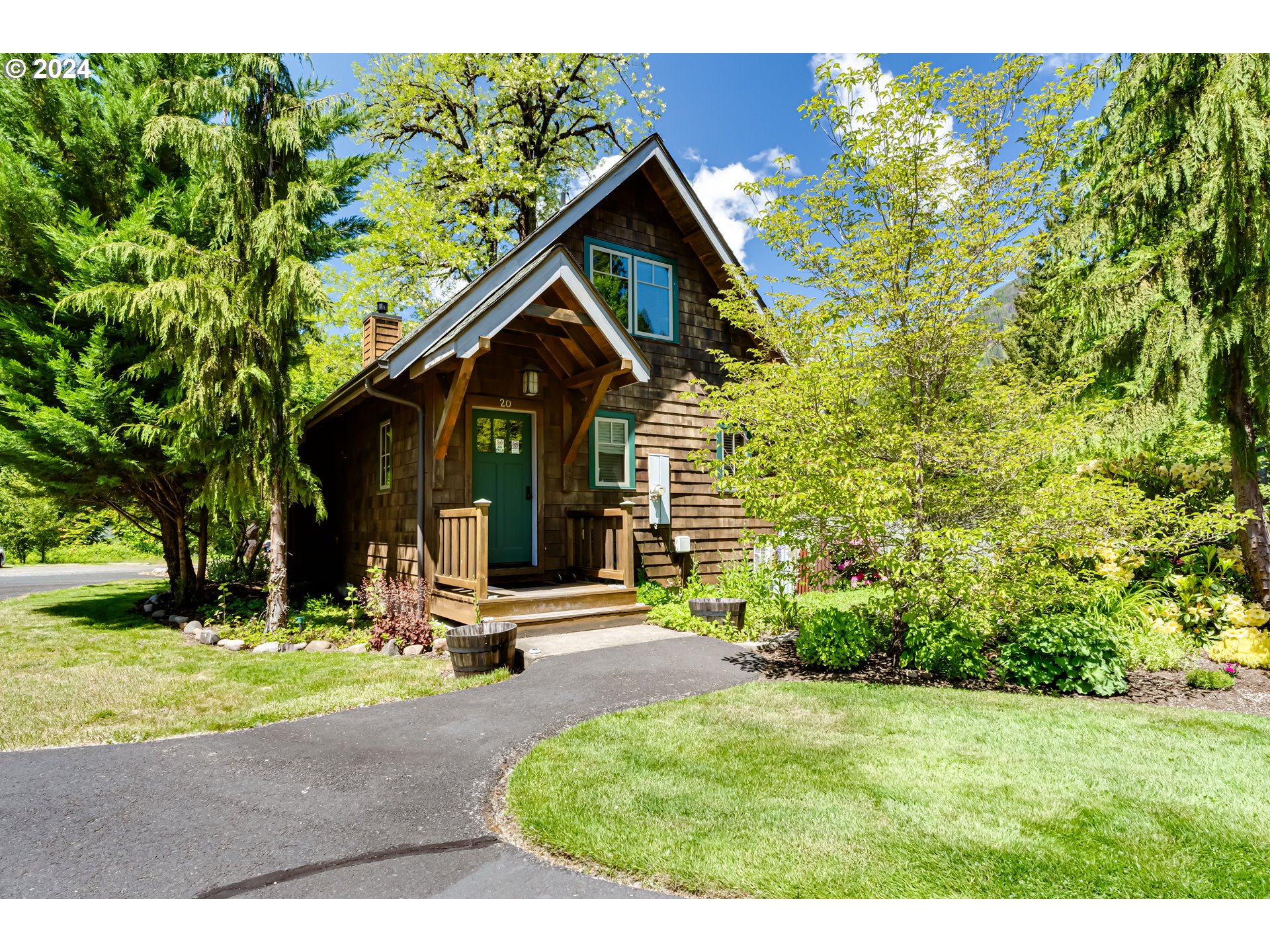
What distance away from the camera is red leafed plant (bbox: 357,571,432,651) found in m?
7.85

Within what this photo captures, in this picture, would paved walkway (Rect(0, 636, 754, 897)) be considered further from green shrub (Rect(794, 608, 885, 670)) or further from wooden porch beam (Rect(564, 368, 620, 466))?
wooden porch beam (Rect(564, 368, 620, 466))

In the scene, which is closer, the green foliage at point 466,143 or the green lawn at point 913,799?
the green lawn at point 913,799

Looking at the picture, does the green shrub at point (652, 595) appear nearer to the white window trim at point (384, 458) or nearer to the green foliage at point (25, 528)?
the white window trim at point (384, 458)

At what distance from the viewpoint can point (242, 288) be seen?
26.5ft

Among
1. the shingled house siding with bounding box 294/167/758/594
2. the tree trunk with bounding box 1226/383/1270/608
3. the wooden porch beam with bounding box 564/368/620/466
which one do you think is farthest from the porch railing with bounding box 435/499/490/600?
the tree trunk with bounding box 1226/383/1270/608

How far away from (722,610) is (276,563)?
19.7 feet

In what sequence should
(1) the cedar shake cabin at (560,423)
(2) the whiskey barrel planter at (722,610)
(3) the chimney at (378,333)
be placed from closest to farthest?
(1) the cedar shake cabin at (560,423)
(2) the whiskey barrel planter at (722,610)
(3) the chimney at (378,333)

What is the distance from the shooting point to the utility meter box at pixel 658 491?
10.3 metres

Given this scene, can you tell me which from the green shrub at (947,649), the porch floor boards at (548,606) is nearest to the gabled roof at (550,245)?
the porch floor boards at (548,606)

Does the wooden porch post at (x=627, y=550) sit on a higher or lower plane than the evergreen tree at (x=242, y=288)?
lower

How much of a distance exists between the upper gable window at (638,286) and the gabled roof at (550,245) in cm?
77

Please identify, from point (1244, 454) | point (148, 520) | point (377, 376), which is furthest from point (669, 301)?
point (148, 520)
